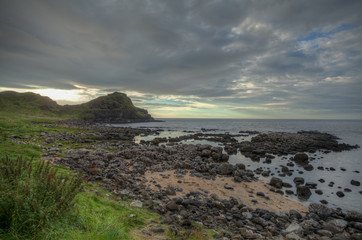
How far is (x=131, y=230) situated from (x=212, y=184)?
11.7 m

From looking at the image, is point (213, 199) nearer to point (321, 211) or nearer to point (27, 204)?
point (321, 211)

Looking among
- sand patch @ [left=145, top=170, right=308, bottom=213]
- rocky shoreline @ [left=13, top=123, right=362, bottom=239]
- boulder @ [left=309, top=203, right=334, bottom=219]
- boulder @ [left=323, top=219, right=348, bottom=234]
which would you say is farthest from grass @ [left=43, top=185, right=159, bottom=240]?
boulder @ [left=309, top=203, right=334, bottom=219]

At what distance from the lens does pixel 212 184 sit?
1725cm

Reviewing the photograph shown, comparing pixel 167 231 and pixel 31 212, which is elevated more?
pixel 31 212

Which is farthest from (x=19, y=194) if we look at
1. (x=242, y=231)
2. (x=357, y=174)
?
(x=357, y=174)

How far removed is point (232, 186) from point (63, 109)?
175 metres

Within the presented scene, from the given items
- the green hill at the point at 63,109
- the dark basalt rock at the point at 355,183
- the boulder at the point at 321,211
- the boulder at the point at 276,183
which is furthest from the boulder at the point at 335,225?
the green hill at the point at 63,109

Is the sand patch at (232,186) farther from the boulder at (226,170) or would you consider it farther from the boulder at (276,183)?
the boulder at (226,170)

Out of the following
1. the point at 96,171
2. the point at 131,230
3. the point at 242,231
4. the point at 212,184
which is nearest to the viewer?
the point at 131,230

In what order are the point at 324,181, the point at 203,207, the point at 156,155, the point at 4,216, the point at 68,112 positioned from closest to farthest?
the point at 4,216, the point at 203,207, the point at 324,181, the point at 156,155, the point at 68,112

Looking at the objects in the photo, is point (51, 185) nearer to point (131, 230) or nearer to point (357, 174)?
point (131, 230)

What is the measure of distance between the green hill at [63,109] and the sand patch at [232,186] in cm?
12493

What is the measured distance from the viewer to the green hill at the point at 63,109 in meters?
120

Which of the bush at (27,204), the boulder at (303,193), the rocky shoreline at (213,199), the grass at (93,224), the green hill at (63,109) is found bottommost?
the boulder at (303,193)
